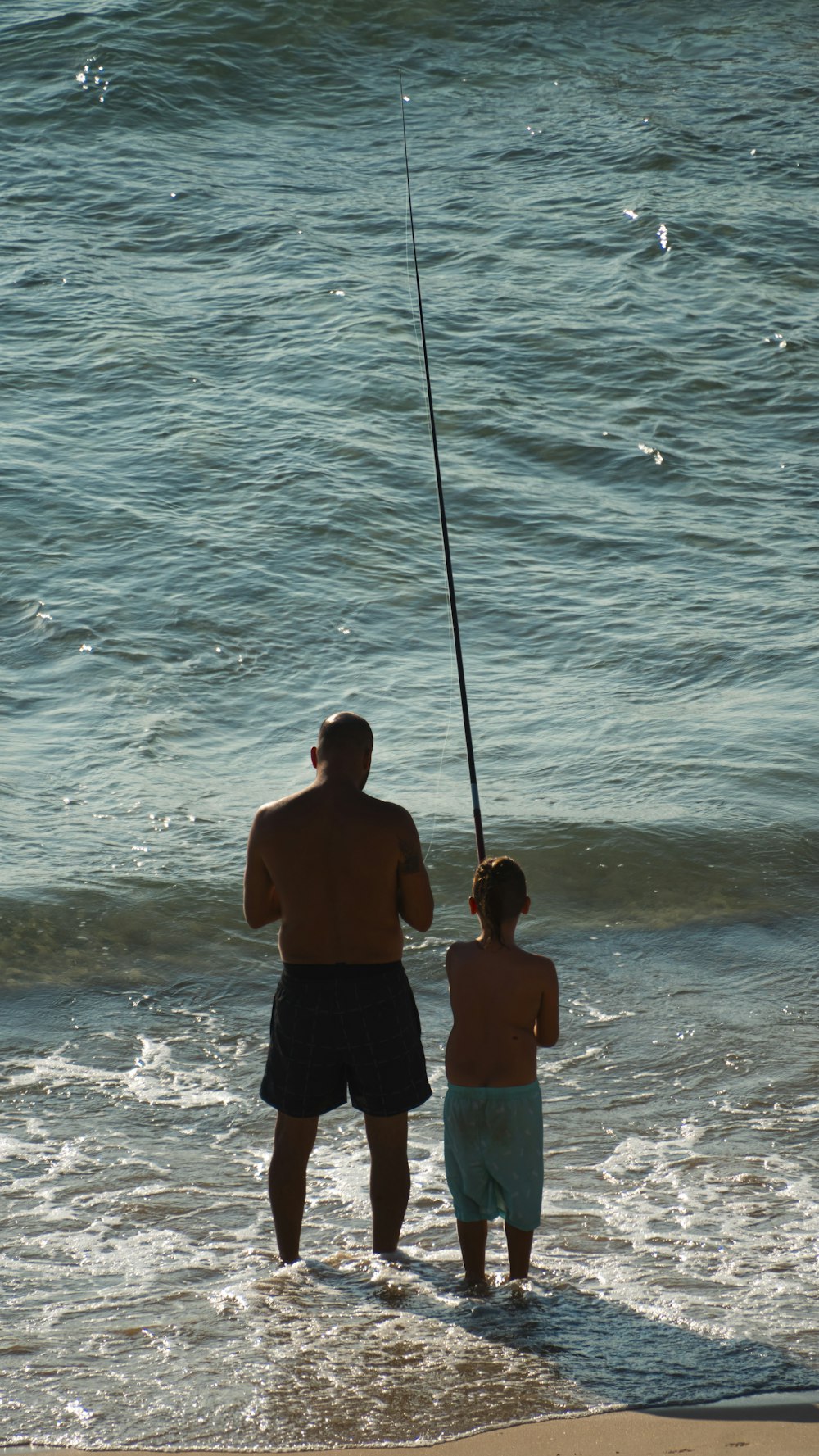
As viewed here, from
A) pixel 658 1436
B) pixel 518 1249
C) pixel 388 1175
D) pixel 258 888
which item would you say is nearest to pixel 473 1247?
pixel 518 1249

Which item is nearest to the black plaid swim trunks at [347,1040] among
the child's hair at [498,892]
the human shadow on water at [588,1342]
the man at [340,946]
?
the man at [340,946]

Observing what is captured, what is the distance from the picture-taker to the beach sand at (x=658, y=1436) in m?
2.88

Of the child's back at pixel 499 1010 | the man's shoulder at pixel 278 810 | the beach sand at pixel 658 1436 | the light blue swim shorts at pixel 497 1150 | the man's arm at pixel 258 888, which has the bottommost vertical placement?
the beach sand at pixel 658 1436

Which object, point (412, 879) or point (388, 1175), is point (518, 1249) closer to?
point (388, 1175)

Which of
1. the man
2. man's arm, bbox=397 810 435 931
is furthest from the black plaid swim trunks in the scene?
man's arm, bbox=397 810 435 931

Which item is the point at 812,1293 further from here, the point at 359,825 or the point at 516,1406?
the point at 359,825

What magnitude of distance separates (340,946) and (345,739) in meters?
0.51

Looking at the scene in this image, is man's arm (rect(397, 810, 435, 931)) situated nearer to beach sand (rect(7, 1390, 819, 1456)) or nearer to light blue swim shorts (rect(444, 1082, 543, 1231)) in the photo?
light blue swim shorts (rect(444, 1082, 543, 1231))

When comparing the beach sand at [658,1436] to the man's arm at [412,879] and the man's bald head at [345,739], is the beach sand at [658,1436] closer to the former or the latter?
the man's arm at [412,879]

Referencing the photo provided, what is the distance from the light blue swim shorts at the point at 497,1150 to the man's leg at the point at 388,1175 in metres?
0.23

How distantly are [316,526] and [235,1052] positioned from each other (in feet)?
22.5

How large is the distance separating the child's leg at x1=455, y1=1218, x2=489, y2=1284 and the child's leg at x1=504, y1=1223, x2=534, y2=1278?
64 mm

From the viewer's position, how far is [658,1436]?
2.94 metres

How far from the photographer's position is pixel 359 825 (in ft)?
11.8
